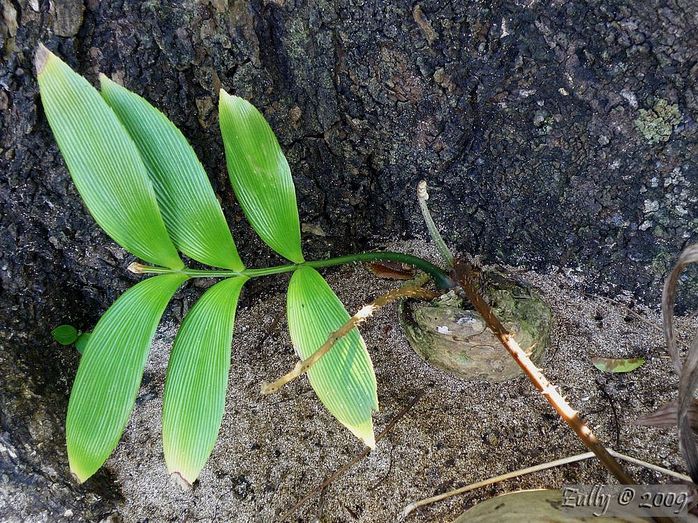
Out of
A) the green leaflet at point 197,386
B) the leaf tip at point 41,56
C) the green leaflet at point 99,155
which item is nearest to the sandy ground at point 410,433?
the green leaflet at point 197,386

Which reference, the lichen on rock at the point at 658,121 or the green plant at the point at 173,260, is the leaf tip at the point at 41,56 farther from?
the lichen on rock at the point at 658,121

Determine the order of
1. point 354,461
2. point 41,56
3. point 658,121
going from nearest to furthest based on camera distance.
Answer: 1. point 41,56
2. point 658,121
3. point 354,461

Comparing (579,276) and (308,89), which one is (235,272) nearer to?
(308,89)

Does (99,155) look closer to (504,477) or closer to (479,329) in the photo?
(479,329)

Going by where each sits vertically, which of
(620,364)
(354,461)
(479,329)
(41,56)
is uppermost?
(41,56)

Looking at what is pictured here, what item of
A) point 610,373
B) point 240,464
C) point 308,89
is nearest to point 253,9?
point 308,89

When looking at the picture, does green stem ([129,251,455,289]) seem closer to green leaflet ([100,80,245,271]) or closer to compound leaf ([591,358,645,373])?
green leaflet ([100,80,245,271])

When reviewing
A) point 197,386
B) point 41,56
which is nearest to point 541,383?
point 197,386
